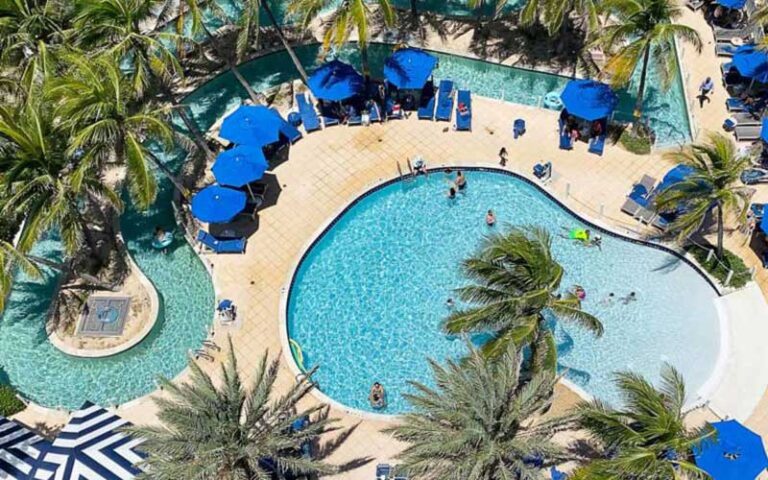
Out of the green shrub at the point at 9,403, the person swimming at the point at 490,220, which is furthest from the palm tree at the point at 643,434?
the green shrub at the point at 9,403

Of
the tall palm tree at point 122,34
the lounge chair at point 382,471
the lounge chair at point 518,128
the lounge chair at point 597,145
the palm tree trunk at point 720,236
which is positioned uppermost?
the tall palm tree at point 122,34

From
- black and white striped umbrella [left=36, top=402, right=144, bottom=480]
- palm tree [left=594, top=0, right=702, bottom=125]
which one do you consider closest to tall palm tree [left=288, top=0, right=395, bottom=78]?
palm tree [left=594, top=0, right=702, bottom=125]

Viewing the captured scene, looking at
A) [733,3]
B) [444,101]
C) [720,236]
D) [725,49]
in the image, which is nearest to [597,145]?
[720,236]

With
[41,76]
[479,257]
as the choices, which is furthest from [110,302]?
[479,257]

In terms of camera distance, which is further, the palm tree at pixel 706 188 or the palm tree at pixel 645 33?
the palm tree at pixel 645 33

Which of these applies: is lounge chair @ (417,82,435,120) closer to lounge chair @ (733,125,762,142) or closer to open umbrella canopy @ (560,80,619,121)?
open umbrella canopy @ (560,80,619,121)

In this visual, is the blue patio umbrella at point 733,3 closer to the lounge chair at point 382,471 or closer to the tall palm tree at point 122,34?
the tall palm tree at point 122,34
